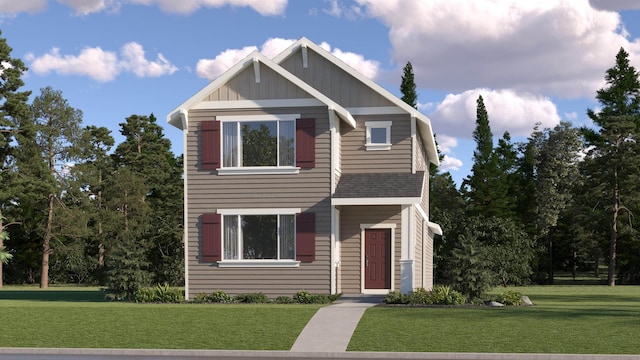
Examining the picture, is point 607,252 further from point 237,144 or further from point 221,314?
point 221,314

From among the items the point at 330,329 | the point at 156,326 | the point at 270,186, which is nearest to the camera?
the point at 330,329

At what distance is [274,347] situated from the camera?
1661cm

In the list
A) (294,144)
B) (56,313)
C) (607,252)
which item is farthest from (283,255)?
(607,252)

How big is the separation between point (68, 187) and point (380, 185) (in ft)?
111

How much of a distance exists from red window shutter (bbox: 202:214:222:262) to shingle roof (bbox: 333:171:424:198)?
4011 mm

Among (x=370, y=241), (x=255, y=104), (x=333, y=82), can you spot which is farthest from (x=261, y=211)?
(x=333, y=82)

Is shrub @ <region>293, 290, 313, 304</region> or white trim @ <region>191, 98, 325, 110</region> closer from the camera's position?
shrub @ <region>293, 290, 313, 304</region>

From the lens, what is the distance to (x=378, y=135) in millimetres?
28281

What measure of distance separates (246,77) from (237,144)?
7.35ft

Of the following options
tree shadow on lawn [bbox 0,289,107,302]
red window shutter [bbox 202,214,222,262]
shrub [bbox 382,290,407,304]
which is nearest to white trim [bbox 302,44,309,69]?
red window shutter [bbox 202,214,222,262]

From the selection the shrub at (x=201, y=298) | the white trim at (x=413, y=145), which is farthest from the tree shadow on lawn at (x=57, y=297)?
the white trim at (x=413, y=145)

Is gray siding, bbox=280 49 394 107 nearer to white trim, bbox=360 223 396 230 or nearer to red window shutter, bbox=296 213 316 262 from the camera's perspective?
white trim, bbox=360 223 396 230

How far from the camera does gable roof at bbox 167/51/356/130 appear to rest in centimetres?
2625

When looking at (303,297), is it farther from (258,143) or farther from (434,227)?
(434,227)
